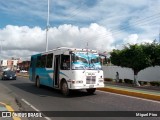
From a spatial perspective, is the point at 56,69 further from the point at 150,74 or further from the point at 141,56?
the point at 150,74

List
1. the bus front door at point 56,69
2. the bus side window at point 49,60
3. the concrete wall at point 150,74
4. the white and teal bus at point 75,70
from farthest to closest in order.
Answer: the concrete wall at point 150,74
the bus side window at point 49,60
the bus front door at point 56,69
the white and teal bus at point 75,70

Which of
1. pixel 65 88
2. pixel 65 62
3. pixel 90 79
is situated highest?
pixel 65 62

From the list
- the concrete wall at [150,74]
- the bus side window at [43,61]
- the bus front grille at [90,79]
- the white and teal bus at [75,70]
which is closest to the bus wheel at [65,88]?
the white and teal bus at [75,70]

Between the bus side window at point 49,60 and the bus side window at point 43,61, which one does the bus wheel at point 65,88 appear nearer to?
the bus side window at point 49,60

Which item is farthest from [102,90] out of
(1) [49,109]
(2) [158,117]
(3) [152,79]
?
(3) [152,79]

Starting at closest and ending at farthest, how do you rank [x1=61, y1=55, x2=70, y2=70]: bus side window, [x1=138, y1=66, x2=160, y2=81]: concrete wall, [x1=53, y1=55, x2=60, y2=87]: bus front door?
[x1=61, y1=55, x2=70, y2=70]: bus side window < [x1=53, y1=55, x2=60, y2=87]: bus front door < [x1=138, y1=66, x2=160, y2=81]: concrete wall

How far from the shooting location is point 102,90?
1967cm

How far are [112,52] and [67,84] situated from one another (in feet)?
81.1

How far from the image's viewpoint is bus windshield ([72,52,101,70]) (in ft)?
52.5

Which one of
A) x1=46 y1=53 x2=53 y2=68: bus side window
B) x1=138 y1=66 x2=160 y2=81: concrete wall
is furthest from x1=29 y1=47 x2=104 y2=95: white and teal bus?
x1=138 y1=66 x2=160 y2=81: concrete wall

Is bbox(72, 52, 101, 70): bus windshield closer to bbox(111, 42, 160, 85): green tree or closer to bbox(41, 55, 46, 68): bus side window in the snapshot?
bbox(41, 55, 46, 68): bus side window

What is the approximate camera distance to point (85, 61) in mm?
16391

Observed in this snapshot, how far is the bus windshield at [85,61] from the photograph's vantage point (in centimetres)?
1602

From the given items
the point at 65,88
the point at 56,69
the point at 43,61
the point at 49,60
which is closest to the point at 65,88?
the point at 65,88
